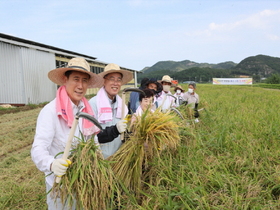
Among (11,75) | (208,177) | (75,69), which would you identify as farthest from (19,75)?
(208,177)

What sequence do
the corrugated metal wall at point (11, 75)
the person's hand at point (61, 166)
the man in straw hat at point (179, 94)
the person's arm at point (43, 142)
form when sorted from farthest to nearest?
1. the corrugated metal wall at point (11, 75)
2. the man in straw hat at point (179, 94)
3. the person's arm at point (43, 142)
4. the person's hand at point (61, 166)

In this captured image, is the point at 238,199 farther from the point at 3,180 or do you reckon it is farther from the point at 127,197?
the point at 3,180

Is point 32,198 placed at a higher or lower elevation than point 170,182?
lower

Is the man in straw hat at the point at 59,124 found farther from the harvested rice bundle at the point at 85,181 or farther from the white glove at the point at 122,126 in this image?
the white glove at the point at 122,126

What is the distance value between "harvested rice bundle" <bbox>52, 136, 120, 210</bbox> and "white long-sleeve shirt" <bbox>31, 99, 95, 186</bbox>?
127 millimetres

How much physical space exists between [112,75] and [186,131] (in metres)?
0.99

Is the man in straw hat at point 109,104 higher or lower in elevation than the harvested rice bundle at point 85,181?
higher

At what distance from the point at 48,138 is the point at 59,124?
124 mm

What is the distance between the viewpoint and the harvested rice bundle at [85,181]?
1.37 meters

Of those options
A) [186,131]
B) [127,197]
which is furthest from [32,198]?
[186,131]

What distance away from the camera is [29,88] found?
1182cm

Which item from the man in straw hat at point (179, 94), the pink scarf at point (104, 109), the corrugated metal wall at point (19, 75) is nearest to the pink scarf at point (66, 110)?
the pink scarf at point (104, 109)

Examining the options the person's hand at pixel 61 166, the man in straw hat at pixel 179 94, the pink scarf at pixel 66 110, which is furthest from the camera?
the man in straw hat at pixel 179 94

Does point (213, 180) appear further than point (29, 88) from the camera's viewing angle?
No
